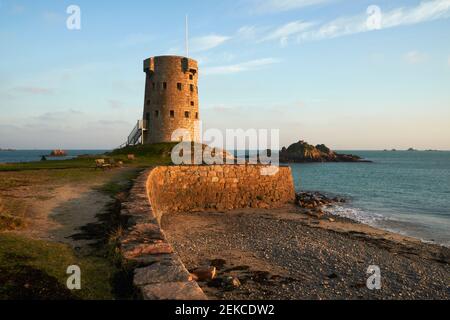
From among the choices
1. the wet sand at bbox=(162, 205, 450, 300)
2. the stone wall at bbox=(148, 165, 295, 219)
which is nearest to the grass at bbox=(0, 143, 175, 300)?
the wet sand at bbox=(162, 205, 450, 300)

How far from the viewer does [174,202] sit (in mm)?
21406

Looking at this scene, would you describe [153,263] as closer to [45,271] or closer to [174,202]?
[45,271]

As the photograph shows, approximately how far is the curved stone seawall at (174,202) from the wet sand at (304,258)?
5.60ft

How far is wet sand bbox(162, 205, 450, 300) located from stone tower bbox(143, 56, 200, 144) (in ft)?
68.2

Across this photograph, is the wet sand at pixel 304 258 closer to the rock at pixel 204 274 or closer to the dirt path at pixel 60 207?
the rock at pixel 204 274

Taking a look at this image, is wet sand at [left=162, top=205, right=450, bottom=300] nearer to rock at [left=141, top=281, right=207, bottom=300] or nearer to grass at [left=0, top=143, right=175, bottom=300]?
grass at [left=0, top=143, right=175, bottom=300]

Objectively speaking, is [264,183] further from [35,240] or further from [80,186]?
[35,240]

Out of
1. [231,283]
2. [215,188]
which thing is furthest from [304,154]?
[231,283]

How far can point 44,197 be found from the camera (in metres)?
11.6

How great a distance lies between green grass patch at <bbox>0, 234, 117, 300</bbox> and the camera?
14.9ft
